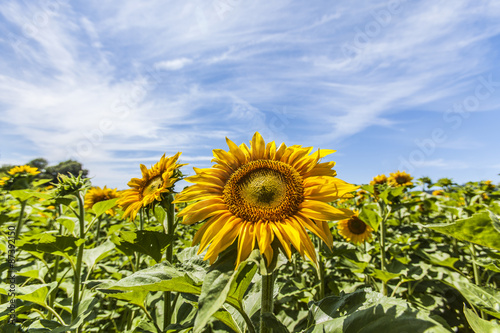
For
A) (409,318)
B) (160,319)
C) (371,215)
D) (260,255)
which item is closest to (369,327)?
(409,318)

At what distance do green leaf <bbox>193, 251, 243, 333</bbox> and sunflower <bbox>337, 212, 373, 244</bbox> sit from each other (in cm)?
315

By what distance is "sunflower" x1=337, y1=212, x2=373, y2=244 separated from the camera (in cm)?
375

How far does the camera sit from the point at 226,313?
1053 mm

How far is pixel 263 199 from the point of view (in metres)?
1.19

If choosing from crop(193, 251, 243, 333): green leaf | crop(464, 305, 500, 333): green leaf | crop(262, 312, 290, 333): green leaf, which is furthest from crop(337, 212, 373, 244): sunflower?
crop(193, 251, 243, 333): green leaf

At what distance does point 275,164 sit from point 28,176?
16.3 feet

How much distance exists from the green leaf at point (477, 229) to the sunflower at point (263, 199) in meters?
0.33

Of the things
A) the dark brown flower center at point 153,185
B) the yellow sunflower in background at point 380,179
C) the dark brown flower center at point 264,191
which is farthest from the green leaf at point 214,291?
the yellow sunflower in background at point 380,179

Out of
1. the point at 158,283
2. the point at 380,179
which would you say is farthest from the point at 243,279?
the point at 380,179

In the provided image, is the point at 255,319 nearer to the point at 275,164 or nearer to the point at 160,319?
the point at 275,164

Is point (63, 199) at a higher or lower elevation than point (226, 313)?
higher

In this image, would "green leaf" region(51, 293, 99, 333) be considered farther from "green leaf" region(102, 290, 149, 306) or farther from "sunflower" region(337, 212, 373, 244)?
"sunflower" region(337, 212, 373, 244)

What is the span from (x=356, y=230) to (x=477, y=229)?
320cm

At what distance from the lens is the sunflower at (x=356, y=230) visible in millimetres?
3754
